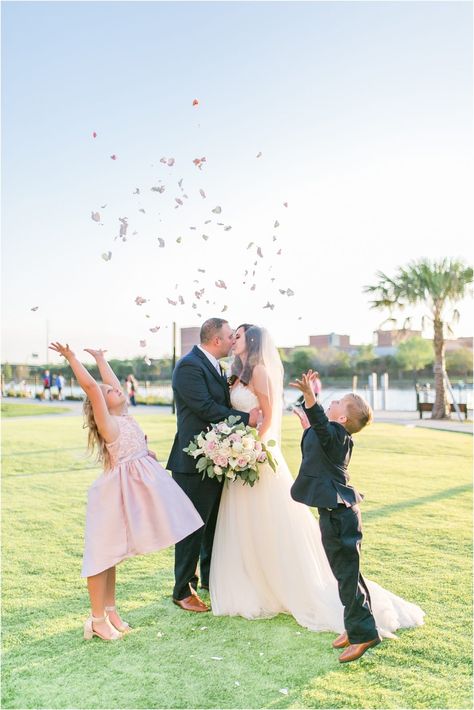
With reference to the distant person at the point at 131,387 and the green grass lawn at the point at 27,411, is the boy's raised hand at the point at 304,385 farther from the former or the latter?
the distant person at the point at 131,387

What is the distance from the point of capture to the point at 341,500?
13.8ft

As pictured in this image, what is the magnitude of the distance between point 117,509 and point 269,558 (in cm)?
125

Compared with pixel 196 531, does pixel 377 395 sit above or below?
below

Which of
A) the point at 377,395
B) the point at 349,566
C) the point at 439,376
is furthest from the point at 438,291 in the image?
the point at 349,566

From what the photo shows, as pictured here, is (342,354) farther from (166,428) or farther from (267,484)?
(267,484)

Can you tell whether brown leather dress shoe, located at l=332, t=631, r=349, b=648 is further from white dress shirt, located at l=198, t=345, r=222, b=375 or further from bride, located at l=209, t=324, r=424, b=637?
white dress shirt, located at l=198, t=345, r=222, b=375

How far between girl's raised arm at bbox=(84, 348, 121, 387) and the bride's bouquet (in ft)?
2.50

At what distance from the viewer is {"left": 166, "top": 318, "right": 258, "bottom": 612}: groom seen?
5.11 meters

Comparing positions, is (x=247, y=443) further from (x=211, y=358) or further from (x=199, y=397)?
(x=211, y=358)

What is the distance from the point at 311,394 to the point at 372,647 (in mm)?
1743

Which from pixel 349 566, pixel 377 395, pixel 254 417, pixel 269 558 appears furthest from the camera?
→ pixel 377 395

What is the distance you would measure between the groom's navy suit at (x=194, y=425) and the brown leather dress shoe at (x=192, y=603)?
35 mm

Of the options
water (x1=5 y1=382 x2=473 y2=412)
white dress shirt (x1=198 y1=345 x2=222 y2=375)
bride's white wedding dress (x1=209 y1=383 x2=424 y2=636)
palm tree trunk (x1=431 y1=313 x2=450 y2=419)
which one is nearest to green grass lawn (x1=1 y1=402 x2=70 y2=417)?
water (x1=5 y1=382 x2=473 y2=412)

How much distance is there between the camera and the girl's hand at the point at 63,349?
171 inches
